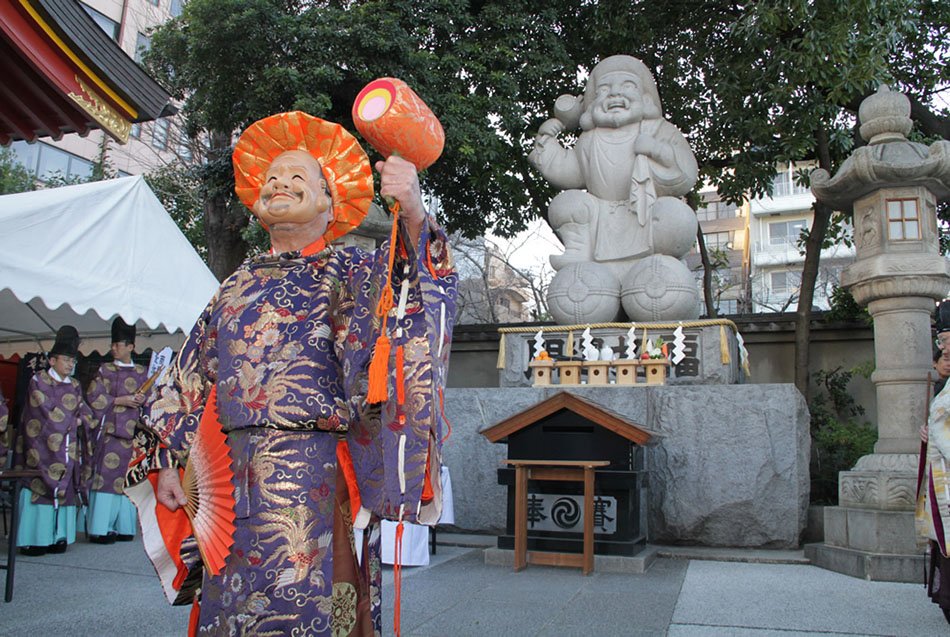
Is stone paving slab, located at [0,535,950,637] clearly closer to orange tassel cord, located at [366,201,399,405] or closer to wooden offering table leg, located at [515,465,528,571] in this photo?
wooden offering table leg, located at [515,465,528,571]

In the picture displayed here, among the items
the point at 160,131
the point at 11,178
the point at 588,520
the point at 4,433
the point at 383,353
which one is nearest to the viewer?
the point at 383,353

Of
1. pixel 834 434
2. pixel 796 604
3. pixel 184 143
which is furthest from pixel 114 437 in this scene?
pixel 184 143

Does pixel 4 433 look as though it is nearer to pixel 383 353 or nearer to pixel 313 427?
pixel 313 427

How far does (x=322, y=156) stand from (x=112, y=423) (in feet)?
16.7

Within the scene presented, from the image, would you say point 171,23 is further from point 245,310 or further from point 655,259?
point 245,310

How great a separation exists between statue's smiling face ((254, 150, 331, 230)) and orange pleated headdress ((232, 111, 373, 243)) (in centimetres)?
4

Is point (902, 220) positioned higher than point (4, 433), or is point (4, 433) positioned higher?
point (902, 220)

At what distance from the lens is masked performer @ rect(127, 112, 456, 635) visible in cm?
207

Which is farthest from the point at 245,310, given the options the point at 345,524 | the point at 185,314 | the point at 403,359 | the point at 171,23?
the point at 171,23

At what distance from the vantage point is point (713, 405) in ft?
18.8

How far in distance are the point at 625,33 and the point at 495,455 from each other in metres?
6.34

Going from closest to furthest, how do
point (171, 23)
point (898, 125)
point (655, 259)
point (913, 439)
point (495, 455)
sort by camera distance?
point (913, 439) < point (898, 125) < point (495, 455) < point (655, 259) < point (171, 23)

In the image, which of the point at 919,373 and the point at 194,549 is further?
the point at 919,373

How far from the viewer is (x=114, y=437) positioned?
671 cm
